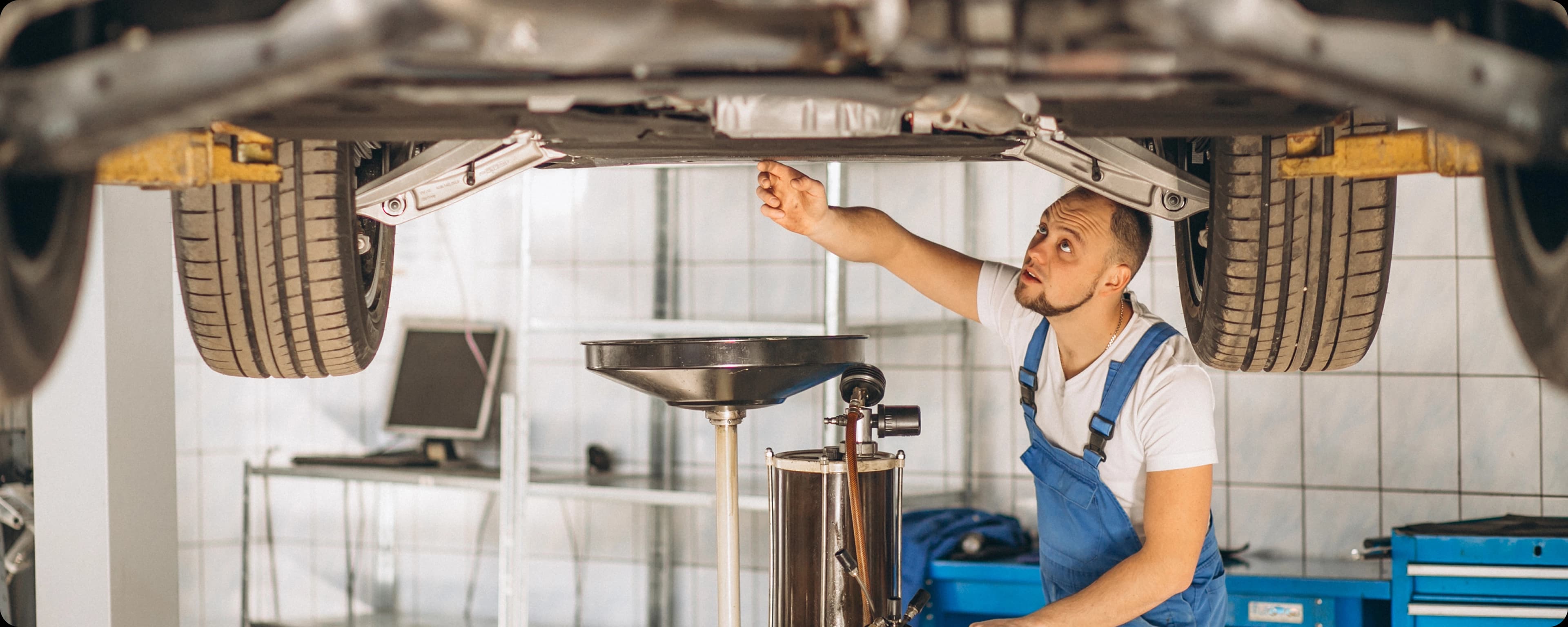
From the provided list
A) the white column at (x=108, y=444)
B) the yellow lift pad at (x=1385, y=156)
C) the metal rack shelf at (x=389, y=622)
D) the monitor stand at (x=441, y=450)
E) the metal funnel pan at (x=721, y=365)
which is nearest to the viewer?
the yellow lift pad at (x=1385, y=156)

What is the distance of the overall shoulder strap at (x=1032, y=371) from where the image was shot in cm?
198

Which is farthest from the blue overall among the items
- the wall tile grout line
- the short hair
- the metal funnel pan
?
the wall tile grout line

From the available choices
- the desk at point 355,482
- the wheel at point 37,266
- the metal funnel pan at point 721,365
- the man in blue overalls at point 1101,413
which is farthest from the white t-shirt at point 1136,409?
the desk at point 355,482

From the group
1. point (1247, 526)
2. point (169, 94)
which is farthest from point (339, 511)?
point (169, 94)

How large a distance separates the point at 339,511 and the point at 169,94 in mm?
3724

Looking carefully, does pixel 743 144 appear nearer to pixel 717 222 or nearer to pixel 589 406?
pixel 717 222

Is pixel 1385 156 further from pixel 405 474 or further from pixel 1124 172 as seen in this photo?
pixel 405 474

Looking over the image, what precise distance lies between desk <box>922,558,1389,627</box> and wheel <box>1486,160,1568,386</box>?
1.94 metres

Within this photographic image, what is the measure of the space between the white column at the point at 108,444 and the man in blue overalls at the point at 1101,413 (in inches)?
50.4

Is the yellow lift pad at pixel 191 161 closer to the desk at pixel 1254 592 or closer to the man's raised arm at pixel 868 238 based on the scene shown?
the man's raised arm at pixel 868 238

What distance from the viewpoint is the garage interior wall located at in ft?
10.2

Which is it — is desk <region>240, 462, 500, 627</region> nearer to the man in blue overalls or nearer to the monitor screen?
the monitor screen

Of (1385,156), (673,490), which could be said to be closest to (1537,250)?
(1385,156)

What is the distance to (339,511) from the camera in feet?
13.9
